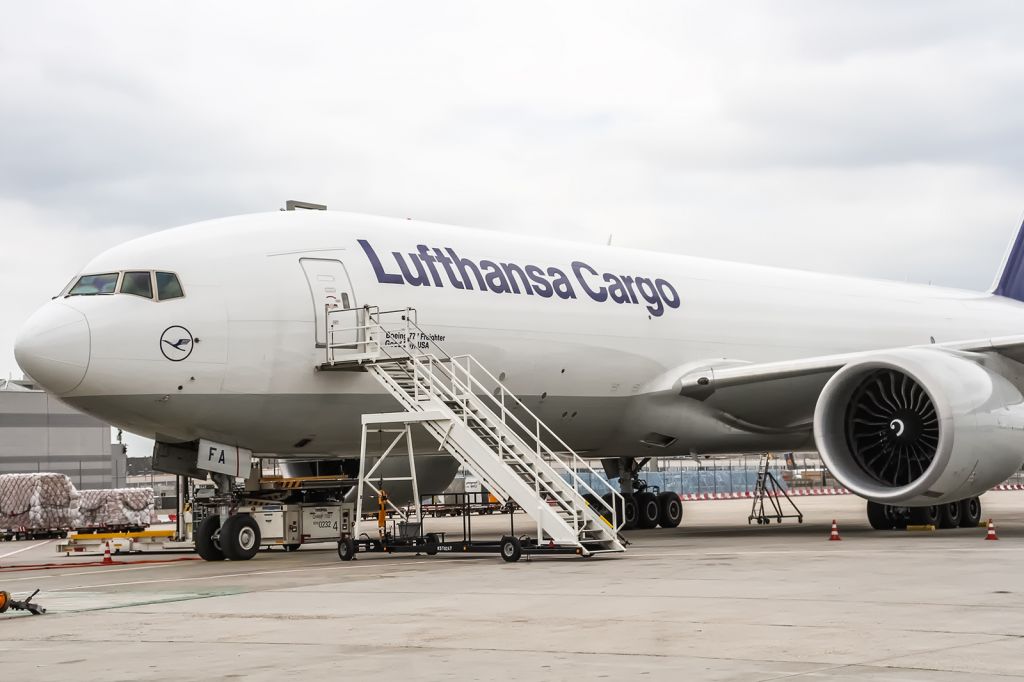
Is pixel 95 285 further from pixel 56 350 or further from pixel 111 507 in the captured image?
pixel 111 507

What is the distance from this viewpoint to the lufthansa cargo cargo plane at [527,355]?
13859mm

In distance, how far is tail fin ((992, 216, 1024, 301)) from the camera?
25484mm

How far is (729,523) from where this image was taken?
963 inches

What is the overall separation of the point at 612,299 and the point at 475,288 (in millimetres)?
2600

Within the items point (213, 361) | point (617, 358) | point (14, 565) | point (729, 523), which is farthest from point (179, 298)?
point (729, 523)

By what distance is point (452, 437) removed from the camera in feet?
46.1

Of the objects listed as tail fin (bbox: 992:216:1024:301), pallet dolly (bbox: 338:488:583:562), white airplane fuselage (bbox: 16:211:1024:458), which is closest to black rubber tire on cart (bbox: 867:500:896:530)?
white airplane fuselage (bbox: 16:211:1024:458)

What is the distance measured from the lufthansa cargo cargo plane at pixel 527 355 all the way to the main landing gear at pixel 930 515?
0.03m

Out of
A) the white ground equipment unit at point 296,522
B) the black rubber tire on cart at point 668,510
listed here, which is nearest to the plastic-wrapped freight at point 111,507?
the black rubber tire on cart at point 668,510

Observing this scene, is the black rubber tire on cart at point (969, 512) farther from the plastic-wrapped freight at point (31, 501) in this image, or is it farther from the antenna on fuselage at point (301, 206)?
the plastic-wrapped freight at point (31, 501)

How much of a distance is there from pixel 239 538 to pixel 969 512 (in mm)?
10628

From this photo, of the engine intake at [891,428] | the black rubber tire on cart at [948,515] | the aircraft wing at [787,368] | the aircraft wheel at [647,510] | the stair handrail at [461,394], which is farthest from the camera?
the aircraft wheel at [647,510]

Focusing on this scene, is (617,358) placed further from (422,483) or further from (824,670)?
(824,670)

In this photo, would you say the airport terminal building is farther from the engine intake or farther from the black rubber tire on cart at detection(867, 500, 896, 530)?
the engine intake
